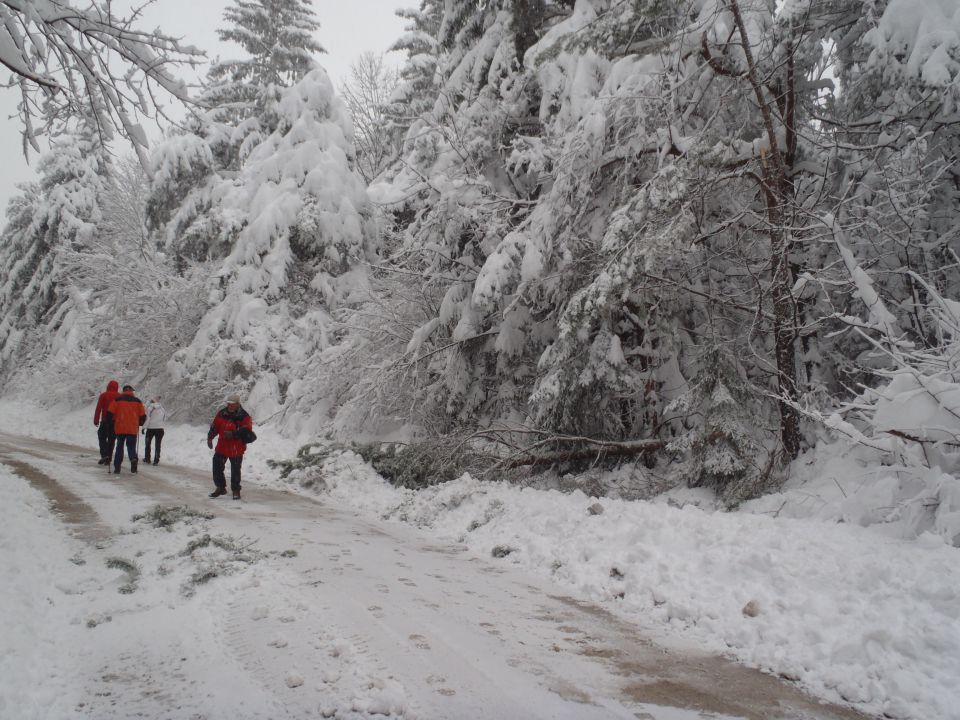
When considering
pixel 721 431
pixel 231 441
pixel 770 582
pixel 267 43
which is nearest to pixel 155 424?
pixel 231 441

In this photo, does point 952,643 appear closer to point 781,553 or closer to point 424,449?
point 781,553

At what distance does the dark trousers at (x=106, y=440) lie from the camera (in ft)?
36.3

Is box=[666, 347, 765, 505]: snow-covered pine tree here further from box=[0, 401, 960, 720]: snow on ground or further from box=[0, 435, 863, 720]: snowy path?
box=[0, 435, 863, 720]: snowy path

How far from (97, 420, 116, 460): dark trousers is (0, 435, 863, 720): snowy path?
6.16m

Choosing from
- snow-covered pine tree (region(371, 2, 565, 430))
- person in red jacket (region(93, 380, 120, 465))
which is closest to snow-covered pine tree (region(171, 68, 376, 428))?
person in red jacket (region(93, 380, 120, 465))

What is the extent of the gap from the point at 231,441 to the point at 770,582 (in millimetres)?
7398

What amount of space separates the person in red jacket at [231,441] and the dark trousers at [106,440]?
152 inches

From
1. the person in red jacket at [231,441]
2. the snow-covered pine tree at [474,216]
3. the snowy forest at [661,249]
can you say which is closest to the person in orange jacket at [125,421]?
the person in red jacket at [231,441]

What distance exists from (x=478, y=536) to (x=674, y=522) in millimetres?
2326

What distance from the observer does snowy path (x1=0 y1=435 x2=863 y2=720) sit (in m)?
2.84

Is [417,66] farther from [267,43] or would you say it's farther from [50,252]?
[50,252]

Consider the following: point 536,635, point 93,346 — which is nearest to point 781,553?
point 536,635

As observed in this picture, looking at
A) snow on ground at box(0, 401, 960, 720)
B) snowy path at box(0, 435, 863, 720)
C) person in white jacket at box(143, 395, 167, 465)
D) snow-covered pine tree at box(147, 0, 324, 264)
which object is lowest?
snowy path at box(0, 435, 863, 720)

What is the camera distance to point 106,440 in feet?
37.2
